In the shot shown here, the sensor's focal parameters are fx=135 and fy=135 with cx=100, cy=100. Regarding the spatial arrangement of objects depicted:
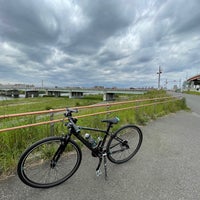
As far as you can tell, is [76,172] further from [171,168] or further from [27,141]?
[171,168]

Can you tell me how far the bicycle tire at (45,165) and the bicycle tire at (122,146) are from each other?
69 centimetres

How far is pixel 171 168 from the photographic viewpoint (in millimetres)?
2730

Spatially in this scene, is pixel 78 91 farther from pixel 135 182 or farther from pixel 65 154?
pixel 135 182

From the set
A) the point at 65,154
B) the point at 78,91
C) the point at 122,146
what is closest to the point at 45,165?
the point at 65,154

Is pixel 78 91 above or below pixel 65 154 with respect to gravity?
above

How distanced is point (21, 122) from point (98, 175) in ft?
7.68

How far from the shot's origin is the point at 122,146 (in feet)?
9.82

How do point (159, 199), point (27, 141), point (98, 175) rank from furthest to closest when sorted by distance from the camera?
point (27, 141) < point (98, 175) < point (159, 199)

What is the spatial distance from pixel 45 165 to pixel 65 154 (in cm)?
47

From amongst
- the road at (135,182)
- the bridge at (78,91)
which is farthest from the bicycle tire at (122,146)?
the bridge at (78,91)

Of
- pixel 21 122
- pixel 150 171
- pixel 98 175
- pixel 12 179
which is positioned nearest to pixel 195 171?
pixel 150 171

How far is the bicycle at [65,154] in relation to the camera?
218 centimetres

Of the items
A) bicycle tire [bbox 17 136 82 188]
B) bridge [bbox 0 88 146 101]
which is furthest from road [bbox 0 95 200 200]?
bridge [bbox 0 88 146 101]

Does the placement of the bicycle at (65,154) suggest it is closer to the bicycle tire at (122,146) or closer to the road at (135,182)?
the bicycle tire at (122,146)
